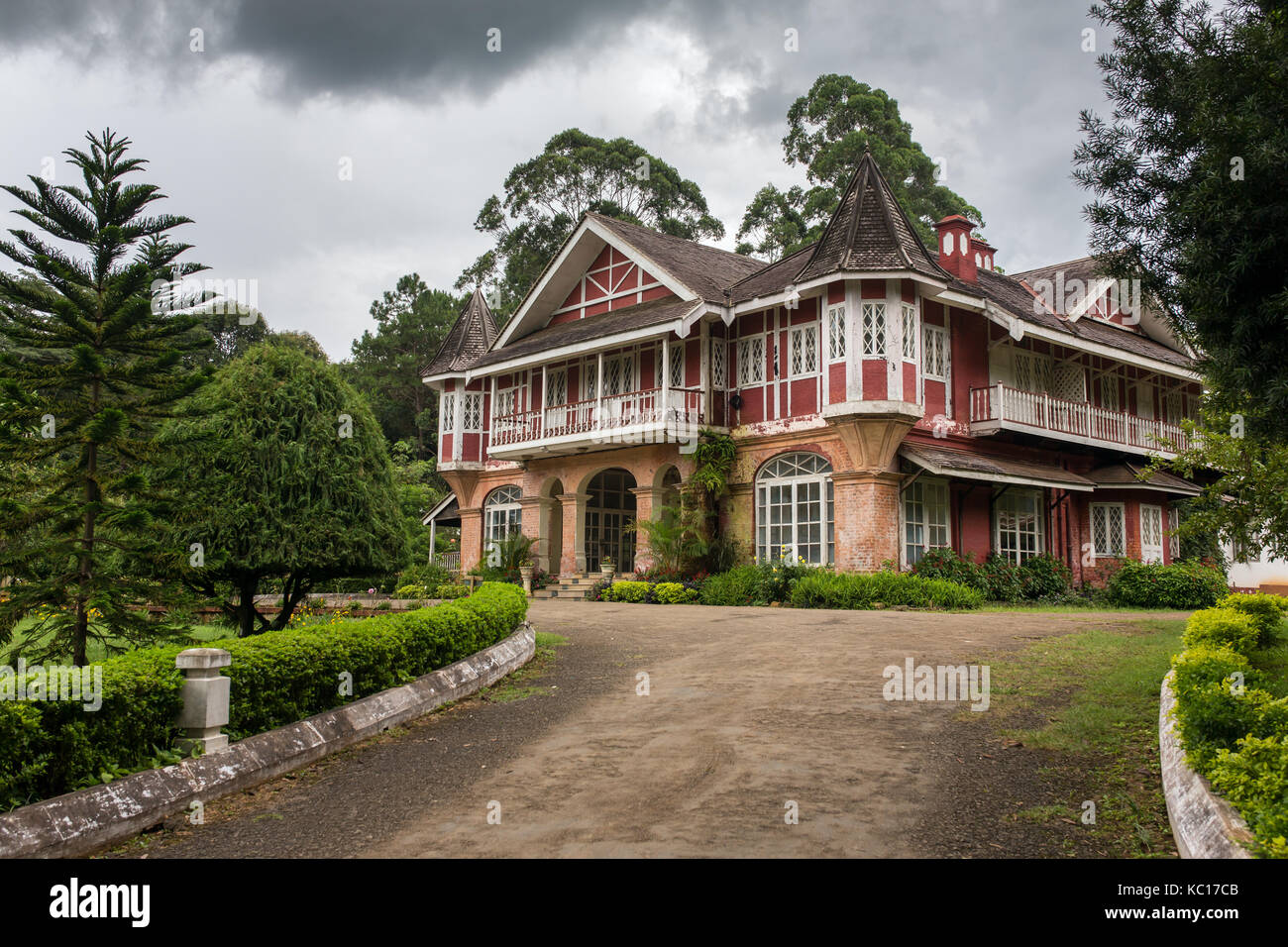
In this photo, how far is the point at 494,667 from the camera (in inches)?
408

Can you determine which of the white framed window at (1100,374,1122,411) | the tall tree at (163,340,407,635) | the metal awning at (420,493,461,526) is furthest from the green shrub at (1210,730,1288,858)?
the metal awning at (420,493,461,526)

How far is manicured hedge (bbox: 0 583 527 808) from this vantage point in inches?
206

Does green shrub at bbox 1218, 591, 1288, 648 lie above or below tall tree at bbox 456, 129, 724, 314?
below

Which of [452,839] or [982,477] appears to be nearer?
[452,839]

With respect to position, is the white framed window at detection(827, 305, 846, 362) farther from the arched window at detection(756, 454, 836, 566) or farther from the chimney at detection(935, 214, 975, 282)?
the chimney at detection(935, 214, 975, 282)

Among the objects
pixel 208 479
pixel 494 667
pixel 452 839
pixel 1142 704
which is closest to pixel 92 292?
pixel 208 479

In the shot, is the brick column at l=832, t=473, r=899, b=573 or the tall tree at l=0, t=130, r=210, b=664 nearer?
the tall tree at l=0, t=130, r=210, b=664

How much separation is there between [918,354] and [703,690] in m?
13.2

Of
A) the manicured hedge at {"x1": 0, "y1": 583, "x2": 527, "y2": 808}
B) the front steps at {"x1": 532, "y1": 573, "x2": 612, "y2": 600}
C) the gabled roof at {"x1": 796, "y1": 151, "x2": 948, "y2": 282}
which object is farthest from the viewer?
the front steps at {"x1": 532, "y1": 573, "x2": 612, "y2": 600}

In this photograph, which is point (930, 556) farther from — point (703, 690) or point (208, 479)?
point (208, 479)

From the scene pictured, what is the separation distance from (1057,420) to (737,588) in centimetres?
938

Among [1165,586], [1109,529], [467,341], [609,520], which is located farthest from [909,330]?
[467,341]

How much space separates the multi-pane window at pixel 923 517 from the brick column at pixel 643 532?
20.1 feet

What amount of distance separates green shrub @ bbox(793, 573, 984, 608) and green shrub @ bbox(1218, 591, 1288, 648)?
5.82 meters
